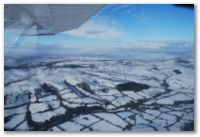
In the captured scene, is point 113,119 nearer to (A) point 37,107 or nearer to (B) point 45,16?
(A) point 37,107

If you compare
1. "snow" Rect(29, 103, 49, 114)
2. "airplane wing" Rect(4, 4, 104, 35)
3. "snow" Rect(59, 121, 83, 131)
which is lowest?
"snow" Rect(59, 121, 83, 131)

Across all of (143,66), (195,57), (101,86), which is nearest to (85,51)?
(101,86)

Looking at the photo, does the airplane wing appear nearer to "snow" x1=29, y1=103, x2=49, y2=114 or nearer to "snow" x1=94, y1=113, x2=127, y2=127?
"snow" x1=29, y1=103, x2=49, y2=114

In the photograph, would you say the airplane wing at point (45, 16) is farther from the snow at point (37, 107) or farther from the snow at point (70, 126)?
the snow at point (70, 126)

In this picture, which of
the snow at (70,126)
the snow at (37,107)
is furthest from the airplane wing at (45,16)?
the snow at (70,126)

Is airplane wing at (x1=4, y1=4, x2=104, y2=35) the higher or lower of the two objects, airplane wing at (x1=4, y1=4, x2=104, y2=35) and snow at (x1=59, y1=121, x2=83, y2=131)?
the higher

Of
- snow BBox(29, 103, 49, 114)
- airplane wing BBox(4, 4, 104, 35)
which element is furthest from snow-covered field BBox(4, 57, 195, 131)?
airplane wing BBox(4, 4, 104, 35)
